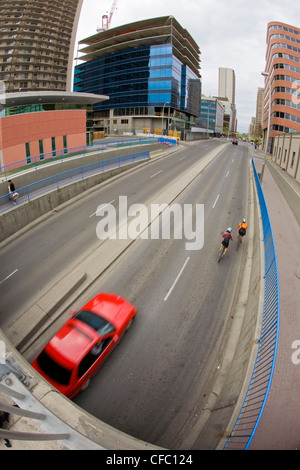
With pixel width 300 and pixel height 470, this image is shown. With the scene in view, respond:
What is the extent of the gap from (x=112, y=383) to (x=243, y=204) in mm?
14941

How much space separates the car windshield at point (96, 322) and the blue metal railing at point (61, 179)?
9090mm

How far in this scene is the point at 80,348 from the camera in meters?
5.90

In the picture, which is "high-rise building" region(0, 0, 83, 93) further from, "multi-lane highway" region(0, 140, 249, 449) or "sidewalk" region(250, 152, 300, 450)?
"sidewalk" region(250, 152, 300, 450)

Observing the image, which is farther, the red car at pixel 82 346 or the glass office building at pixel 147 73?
the glass office building at pixel 147 73

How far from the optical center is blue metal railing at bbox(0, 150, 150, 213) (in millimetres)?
13672

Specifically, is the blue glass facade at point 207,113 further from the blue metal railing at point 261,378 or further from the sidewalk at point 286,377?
the blue metal railing at point 261,378

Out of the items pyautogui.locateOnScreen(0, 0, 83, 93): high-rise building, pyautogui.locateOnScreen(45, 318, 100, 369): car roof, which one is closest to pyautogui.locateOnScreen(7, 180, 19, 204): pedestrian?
pyautogui.locateOnScreen(45, 318, 100, 369): car roof

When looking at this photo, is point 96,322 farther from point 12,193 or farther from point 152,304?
point 12,193

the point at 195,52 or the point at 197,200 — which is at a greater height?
the point at 195,52

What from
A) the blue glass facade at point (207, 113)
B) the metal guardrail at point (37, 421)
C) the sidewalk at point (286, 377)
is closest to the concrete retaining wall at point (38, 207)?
the metal guardrail at point (37, 421)

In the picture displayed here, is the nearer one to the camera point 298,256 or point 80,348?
point 80,348

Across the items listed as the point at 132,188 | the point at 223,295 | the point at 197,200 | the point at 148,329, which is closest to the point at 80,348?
the point at 148,329

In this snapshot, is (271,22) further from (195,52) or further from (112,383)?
(112,383)

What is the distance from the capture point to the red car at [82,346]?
5.53 m
